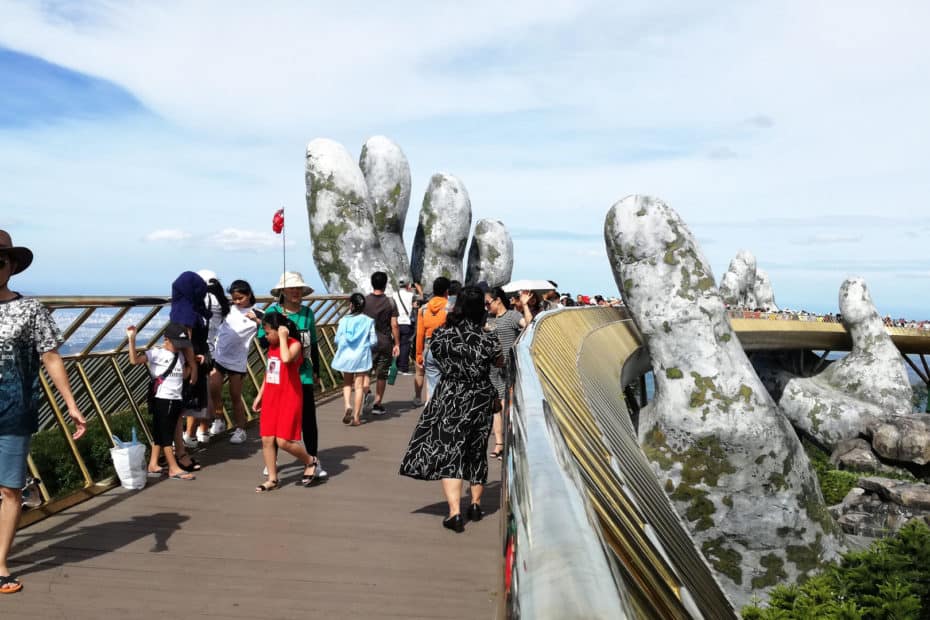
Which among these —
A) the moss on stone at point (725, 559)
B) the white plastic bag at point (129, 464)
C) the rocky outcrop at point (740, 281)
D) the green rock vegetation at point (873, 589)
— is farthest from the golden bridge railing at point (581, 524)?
the rocky outcrop at point (740, 281)

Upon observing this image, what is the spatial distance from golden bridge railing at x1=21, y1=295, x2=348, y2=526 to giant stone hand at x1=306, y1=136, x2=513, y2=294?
52.3ft

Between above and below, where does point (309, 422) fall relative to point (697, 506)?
above

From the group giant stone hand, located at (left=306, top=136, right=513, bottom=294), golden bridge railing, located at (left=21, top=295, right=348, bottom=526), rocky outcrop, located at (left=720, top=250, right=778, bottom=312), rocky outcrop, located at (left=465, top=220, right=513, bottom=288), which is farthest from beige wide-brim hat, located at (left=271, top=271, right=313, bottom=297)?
rocky outcrop, located at (left=720, top=250, right=778, bottom=312)

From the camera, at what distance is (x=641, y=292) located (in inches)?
498

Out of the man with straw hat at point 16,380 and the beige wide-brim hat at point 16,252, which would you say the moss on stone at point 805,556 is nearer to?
the man with straw hat at point 16,380

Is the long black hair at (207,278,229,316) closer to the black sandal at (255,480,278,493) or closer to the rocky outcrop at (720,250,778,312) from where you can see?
the black sandal at (255,480,278,493)

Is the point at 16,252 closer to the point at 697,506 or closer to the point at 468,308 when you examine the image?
the point at 468,308

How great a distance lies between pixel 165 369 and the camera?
6883 mm

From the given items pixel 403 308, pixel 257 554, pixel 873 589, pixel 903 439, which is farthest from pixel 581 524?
pixel 903 439

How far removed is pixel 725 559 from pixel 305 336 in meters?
7.37

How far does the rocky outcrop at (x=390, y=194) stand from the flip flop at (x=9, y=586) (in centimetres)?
2413

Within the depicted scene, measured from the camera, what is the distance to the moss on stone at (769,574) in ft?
38.6

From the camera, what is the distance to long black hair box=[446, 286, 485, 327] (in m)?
5.97

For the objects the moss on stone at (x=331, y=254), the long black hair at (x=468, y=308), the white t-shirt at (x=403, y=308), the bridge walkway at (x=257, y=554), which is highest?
the moss on stone at (x=331, y=254)
